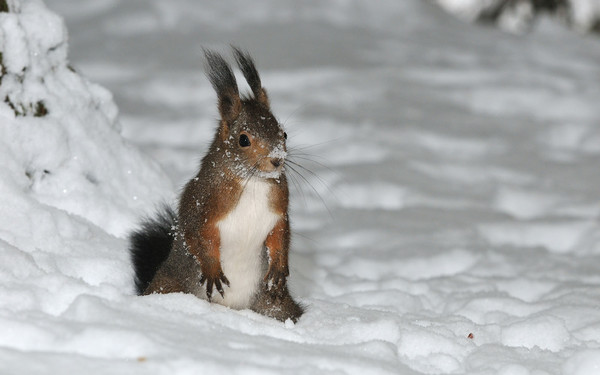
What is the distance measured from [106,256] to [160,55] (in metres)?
4.05

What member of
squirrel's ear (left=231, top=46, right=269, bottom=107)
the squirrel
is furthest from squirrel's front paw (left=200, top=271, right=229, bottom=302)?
squirrel's ear (left=231, top=46, right=269, bottom=107)

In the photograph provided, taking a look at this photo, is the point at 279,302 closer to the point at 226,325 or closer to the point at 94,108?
the point at 226,325

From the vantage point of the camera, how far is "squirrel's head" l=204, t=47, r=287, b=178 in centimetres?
278

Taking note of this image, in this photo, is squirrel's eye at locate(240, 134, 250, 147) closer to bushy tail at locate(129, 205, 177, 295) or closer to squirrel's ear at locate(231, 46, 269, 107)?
squirrel's ear at locate(231, 46, 269, 107)

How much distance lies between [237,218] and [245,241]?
9cm

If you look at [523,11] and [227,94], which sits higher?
[523,11]

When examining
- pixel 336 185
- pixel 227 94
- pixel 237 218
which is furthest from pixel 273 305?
pixel 336 185

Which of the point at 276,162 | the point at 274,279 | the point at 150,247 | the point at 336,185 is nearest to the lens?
the point at 276,162

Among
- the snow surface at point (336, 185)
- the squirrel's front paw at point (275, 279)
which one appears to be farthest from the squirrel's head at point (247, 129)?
the snow surface at point (336, 185)

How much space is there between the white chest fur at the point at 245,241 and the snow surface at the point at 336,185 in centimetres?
10

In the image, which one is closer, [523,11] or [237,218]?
[237,218]

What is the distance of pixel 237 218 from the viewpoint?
2771mm

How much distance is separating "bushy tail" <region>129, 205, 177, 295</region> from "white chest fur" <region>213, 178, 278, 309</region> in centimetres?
31

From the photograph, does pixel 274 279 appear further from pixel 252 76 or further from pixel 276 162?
pixel 252 76
